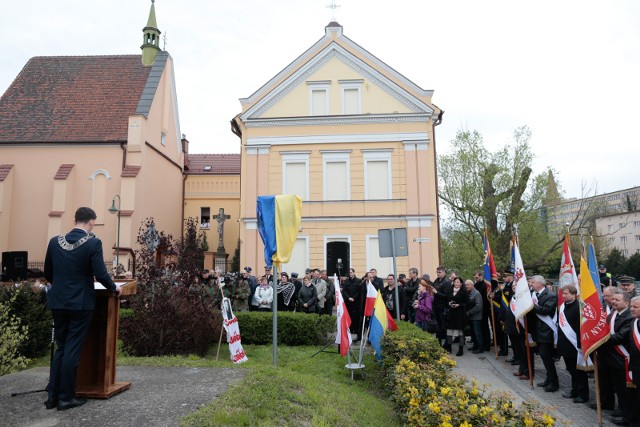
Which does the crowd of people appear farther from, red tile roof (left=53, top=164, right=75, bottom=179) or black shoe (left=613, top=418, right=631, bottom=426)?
red tile roof (left=53, top=164, right=75, bottom=179)

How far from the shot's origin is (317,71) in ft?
84.6

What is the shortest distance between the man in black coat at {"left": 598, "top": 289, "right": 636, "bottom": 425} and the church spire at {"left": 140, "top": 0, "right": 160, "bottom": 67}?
3400cm

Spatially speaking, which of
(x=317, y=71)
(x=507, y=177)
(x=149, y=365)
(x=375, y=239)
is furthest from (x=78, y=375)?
(x=507, y=177)

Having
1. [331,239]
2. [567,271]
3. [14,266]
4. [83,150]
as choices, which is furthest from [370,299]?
[83,150]

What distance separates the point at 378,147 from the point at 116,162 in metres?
16.0

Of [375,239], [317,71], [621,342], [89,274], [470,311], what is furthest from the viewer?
[317,71]

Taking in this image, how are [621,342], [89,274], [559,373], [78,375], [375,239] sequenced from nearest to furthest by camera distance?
1. [89,274]
2. [78,375]
3. [621,342]
4. [559,373]
5. [375,239]

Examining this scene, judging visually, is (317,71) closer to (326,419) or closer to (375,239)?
(375,239)

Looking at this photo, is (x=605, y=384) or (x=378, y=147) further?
(x=378, y=147)

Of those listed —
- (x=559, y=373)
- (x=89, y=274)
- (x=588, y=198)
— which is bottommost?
(x=559, y=373)

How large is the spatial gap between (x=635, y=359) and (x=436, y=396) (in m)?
3.13

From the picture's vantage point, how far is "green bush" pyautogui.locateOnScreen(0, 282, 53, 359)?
1022cm

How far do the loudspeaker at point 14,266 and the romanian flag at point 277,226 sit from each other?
7676mm

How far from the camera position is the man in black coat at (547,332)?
27.5 feet
